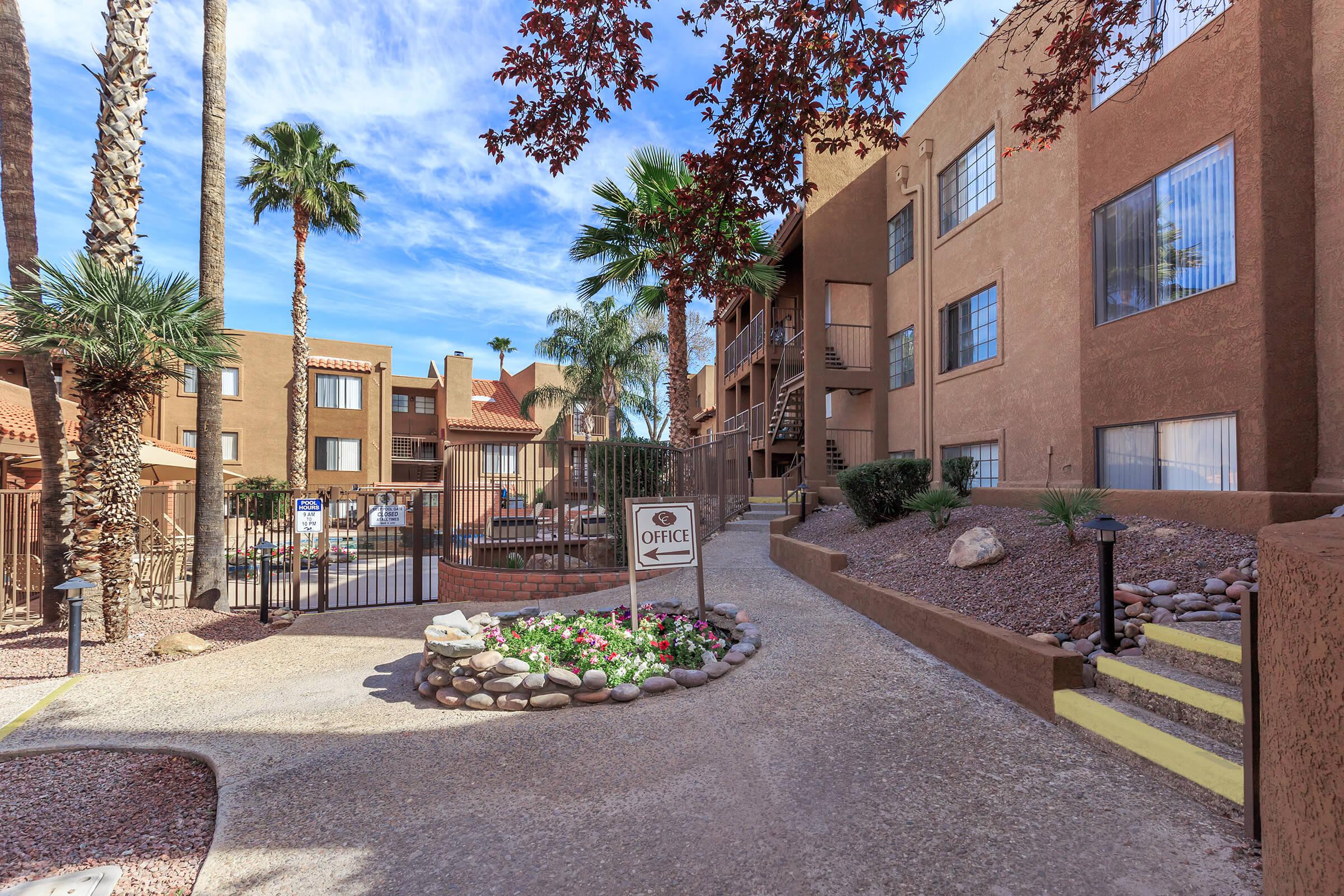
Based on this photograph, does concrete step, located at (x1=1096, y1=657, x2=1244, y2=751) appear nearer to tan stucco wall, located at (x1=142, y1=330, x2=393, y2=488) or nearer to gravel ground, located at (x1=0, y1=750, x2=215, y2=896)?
gravel ground, located at (x1=0, y1=750, x2=215, y2=896)

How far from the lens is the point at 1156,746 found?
12.3ft

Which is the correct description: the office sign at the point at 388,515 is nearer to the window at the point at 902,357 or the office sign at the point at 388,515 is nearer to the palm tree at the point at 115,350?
the palm tree at the point at 115,350

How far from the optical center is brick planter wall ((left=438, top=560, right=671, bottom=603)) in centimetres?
933

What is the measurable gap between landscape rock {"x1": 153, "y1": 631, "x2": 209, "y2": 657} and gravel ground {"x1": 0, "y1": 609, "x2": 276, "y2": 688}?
69mm

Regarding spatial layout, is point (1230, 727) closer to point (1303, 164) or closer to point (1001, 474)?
point (1303, 164)

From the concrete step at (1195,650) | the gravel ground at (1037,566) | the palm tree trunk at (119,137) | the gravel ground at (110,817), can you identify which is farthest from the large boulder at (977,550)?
the palm tree trunk at (119,137)

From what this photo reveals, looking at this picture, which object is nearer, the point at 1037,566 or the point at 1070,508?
the point at 1037,566

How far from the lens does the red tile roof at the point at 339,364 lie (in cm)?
2783

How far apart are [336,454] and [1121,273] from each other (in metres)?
28.7

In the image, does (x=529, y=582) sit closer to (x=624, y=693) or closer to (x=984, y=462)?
(x=624, y=693)

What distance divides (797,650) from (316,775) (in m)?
4.03

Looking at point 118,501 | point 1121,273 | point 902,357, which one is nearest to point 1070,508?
point 1121,273

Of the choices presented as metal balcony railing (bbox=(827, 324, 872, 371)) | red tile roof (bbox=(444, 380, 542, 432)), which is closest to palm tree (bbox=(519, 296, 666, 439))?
red tile roof (bbox=(444, 380, 542, 432))

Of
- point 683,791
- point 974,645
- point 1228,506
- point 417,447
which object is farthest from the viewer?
point 417,447
